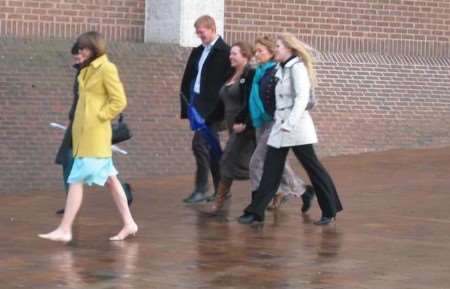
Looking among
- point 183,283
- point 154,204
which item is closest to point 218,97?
point 154,204

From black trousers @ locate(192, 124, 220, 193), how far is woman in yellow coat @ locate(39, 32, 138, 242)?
2.63 metres

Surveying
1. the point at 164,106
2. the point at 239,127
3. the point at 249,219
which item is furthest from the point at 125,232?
the point at 164,106

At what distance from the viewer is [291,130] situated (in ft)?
32.1

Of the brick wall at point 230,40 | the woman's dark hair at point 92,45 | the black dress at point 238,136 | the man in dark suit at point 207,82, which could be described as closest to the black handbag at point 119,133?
the black dress at point 238,136

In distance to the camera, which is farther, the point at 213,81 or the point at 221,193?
the point at 213,81

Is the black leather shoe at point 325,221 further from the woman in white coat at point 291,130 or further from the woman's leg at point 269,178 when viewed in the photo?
the woman's leg at point 269,178

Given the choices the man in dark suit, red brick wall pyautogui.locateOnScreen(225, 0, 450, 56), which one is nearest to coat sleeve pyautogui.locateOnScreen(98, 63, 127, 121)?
the man in dark suit

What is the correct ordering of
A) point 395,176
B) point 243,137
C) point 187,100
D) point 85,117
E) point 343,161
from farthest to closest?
point 343,161, point 395,176, point 187,100, point 243,137, point 85,117

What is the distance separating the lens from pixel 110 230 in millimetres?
9852

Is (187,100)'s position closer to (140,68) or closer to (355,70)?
(140,68)

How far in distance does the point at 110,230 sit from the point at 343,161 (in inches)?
232

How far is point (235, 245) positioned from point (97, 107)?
145 centimetres

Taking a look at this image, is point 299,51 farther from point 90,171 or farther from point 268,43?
point 90,171

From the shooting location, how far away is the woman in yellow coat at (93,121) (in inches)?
352
